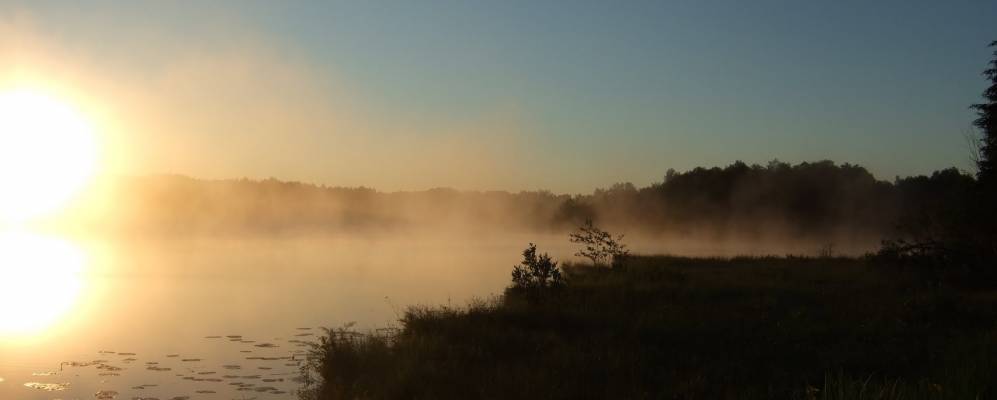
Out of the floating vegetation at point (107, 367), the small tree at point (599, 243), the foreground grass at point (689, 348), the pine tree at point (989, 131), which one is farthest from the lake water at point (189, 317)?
the pine tree at point (989, 131)

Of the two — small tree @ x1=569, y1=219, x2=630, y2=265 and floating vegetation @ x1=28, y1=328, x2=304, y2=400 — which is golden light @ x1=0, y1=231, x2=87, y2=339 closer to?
floating vegetation @ x1=28, y1=328, x2=304, y2=400

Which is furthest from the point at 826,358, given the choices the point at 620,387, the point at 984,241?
the point at 984,241

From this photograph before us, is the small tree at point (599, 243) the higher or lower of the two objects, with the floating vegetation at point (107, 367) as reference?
higher

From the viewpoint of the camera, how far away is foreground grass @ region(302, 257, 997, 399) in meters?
12.1

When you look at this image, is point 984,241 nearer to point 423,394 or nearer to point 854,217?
point 423,394

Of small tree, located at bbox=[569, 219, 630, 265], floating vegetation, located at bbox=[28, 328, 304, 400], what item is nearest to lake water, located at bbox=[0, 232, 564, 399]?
floating vegetation, located at bbox=[28, 328, 304, 400]

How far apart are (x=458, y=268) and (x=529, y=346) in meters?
37.0

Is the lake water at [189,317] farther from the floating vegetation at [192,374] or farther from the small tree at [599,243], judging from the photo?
the small tree at [599,243]

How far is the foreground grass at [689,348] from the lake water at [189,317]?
295 centimetres

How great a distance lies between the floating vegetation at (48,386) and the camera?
1609 centimetres

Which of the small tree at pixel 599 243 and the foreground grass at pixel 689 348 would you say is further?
the small tree at pixel 599 243

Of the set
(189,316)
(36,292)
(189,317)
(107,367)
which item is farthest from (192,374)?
(36,292)

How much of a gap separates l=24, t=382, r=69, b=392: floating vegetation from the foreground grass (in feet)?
16.9

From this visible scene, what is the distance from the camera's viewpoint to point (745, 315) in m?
19.3
